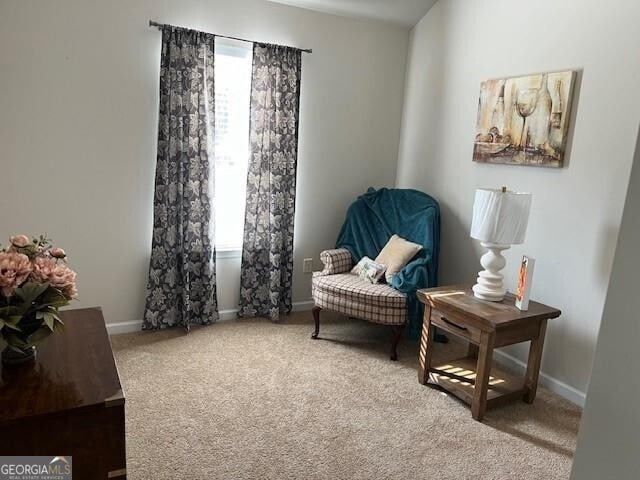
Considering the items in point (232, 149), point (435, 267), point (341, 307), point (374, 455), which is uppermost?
point (232, 149)

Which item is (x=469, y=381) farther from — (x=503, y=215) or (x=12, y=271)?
(x=12, y=271)

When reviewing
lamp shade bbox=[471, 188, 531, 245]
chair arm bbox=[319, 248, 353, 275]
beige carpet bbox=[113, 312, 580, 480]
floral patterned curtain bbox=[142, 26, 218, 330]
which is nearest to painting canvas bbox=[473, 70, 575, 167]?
lamp shade bbox=[471, 188, 531, 245]

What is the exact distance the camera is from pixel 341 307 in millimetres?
3135

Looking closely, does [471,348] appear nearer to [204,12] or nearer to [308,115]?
[308,115]

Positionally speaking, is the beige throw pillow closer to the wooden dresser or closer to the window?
the window

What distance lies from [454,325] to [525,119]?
4.41 feet

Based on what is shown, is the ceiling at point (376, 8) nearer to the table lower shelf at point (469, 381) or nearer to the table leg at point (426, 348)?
the table leg at point (426, 348)

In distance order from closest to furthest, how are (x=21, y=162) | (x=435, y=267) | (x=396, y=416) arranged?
(x=396, y=416) < (x=21, y=162) < (x=435, y=267)

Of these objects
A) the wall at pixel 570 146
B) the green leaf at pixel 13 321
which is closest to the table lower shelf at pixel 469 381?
the wall at pixel 570 146

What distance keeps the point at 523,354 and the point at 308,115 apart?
90.9 inches

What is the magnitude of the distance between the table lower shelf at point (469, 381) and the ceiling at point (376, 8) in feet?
8.63

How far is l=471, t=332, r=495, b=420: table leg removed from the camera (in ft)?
7.61

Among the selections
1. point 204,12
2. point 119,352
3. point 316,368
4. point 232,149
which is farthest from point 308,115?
point 119,352

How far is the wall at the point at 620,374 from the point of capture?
0.85 m
